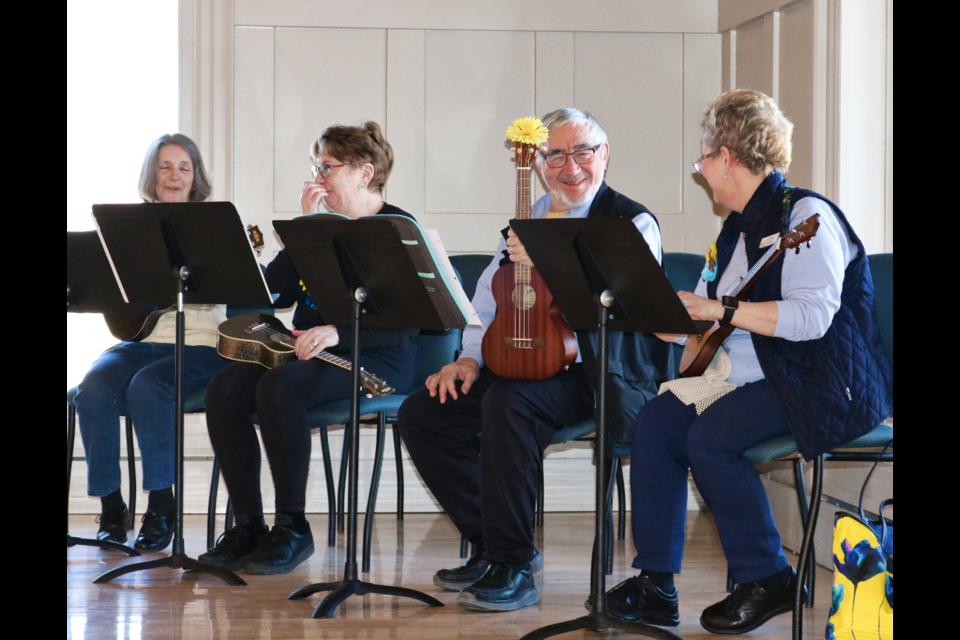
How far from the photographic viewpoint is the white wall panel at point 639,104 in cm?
374

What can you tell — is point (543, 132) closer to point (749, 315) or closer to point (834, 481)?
point (749, 315)

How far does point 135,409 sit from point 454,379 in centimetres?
108

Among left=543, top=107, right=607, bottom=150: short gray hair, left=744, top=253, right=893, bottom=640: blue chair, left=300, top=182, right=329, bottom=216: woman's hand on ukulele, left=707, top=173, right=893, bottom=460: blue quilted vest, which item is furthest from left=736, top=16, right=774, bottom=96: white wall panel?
left=300, top=182, right=329, bottom=216: woman's hand on ukulele

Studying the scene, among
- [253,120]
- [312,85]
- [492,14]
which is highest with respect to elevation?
[492,14]

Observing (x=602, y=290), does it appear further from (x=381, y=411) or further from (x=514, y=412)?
(x=381, y=411)

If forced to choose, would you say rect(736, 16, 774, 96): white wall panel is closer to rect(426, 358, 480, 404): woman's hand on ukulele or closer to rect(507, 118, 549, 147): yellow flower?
rect(507, 118, 549, 147): yellow flower

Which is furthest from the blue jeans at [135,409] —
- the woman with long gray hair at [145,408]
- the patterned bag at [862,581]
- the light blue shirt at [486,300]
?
the patterned bag at [862,581]

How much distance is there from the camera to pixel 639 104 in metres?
3.75

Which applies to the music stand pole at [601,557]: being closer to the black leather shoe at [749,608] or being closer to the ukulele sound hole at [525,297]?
the black leather shoe at [749,608]

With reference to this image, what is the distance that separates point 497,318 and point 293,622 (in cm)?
A: 87

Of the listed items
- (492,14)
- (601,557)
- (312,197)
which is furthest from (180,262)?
(492,14)

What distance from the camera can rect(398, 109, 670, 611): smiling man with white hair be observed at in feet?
7.61

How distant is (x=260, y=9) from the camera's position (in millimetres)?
3627
